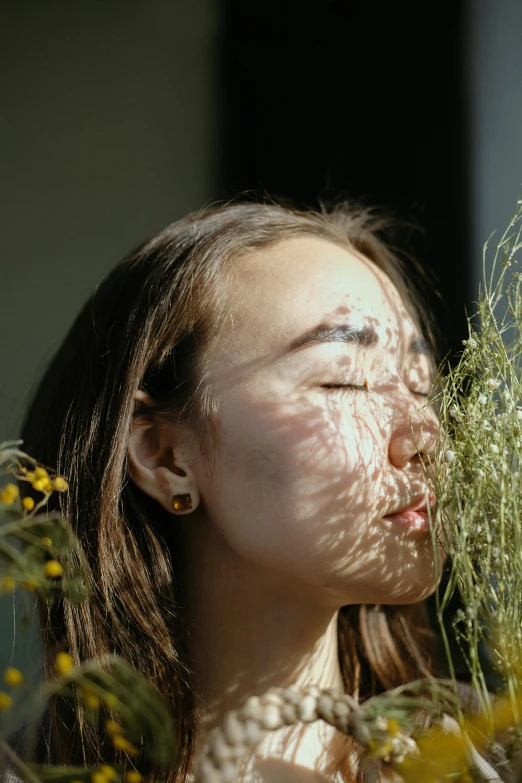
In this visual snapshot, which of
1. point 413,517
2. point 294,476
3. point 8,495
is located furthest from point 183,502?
point 8,495

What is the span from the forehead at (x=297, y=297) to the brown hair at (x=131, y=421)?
3 centimetres

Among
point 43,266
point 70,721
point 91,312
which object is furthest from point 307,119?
point 70,721

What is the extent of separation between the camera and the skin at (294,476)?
2.94 feet

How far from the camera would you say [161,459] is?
3.39 ft

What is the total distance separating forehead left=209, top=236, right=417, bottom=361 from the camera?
97 centimetres

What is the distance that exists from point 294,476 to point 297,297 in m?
0.21

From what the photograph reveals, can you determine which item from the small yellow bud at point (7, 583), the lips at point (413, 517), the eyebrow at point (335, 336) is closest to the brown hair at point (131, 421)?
the eyebrow at point (335, 336)

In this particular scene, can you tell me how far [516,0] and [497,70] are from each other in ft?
0.34

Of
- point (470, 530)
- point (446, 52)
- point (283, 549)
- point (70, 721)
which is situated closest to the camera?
point (470, 530)

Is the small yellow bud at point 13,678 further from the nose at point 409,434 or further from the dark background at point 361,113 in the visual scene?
the dark background at point 361,113

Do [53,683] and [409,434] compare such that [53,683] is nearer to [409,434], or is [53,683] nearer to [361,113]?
[409,434]

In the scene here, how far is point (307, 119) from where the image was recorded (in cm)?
178

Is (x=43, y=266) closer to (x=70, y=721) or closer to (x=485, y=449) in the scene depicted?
(x=70, y=721)

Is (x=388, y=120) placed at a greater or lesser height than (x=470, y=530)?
greater
